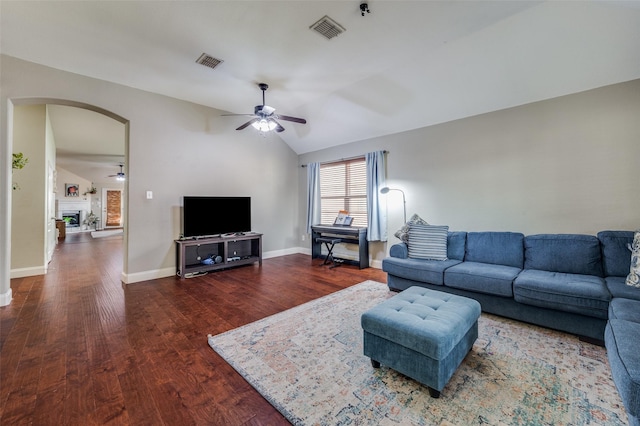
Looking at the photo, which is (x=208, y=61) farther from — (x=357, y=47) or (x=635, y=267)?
(x=635, y=267)

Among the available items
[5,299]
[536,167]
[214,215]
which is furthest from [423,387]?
[5,299]

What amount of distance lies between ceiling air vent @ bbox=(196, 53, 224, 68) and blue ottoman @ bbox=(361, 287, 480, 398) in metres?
3.33

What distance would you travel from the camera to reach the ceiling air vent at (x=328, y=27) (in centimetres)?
252

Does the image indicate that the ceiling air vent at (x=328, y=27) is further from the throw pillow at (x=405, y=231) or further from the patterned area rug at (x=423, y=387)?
the patterned area rug at (x=423, y=387)

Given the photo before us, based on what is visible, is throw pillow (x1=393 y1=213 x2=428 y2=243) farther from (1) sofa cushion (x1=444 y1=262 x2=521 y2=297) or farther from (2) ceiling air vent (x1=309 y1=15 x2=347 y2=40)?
(2) ceiling air vent (x1=309 y1=15 x2=347 y2=40)

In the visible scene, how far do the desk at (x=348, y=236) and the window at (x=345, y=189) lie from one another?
33cm

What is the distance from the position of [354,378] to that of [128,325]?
233 cm

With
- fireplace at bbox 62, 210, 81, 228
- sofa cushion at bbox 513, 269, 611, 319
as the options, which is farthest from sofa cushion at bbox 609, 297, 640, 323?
fireplace at bbox 62, 210, 81, 228

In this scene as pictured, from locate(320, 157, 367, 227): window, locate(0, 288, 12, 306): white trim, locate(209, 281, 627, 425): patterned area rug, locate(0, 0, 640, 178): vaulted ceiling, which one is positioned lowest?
locate(209, 281, 627, 425): patterned area rug

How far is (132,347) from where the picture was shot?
221cm

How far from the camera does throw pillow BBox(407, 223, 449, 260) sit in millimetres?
3535

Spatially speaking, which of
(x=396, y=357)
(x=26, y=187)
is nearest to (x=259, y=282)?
(x=396, y=357)

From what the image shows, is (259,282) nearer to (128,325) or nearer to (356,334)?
(128,325)

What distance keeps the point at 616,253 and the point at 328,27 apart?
12.2 ft
